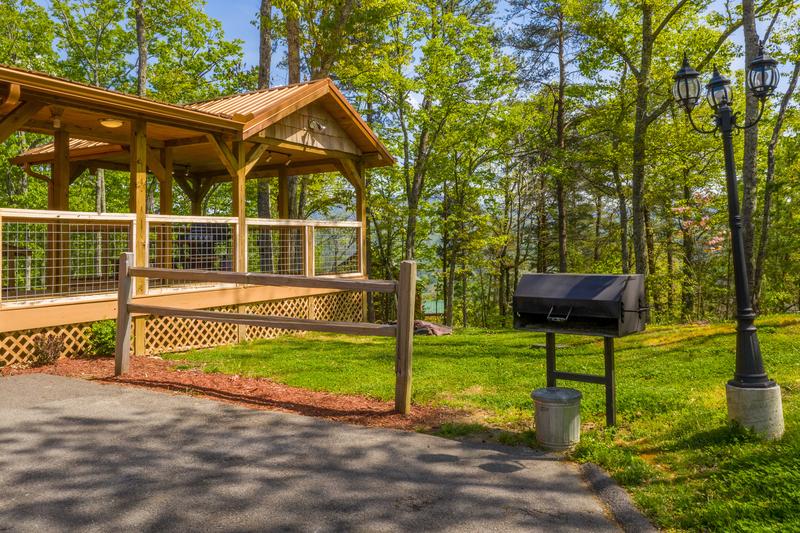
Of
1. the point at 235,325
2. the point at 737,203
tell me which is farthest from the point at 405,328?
the point at 235,325

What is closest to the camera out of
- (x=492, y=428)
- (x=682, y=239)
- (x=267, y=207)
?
(x=492, y=428)

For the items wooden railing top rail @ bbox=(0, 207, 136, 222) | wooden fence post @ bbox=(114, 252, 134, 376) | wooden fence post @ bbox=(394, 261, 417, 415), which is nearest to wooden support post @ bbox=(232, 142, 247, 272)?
wooden railing top rail @ bbox=(0, 207, 136, 222)

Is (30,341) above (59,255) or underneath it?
underneath

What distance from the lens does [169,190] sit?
12.7 meters

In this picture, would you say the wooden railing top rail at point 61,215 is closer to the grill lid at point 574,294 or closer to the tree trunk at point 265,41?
the grill lid at point 574,294

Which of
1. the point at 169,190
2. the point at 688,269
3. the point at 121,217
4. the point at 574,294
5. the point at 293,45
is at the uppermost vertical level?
the point at 293,45

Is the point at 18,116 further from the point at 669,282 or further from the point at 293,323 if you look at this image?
the point at 669,282

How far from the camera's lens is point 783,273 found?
27.1 metres

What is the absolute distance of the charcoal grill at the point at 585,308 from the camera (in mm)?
4738

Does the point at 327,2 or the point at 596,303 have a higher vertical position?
the point at 327,2

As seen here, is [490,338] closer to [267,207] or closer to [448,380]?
[448,380]

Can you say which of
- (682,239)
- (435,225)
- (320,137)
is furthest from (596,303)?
(682,239)

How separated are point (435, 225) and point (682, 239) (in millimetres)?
12708

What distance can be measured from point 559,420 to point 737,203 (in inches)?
98.3
